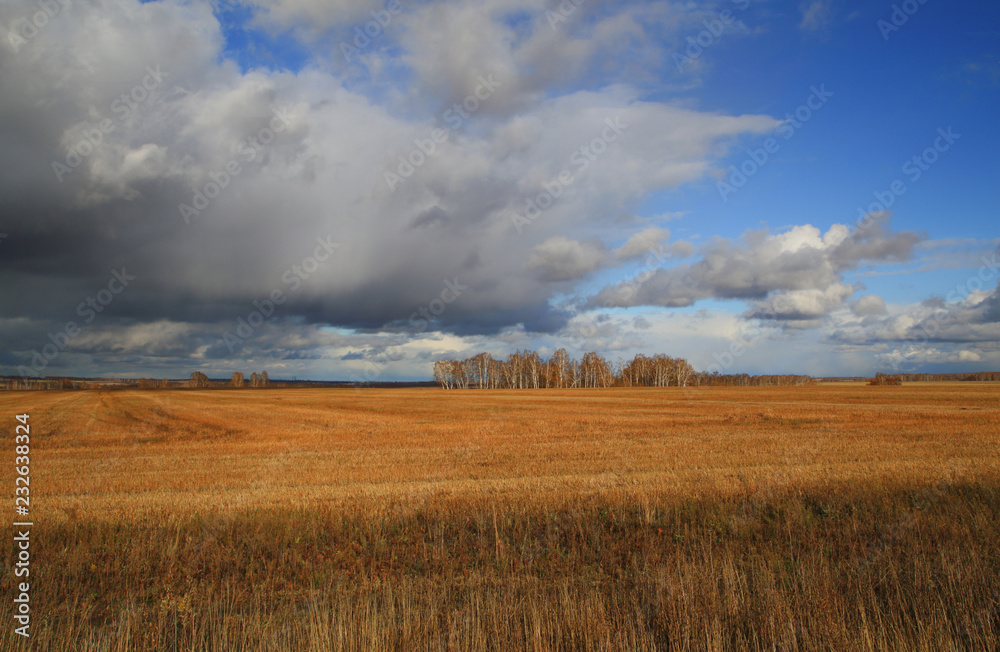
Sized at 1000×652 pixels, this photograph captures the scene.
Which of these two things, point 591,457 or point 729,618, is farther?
point 591,457

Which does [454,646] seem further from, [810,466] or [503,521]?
[810,466]

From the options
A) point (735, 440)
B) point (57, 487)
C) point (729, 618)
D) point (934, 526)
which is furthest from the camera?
point (735, 440)

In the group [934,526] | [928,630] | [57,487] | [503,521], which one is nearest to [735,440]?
[934,526]

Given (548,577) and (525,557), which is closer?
(548,577)

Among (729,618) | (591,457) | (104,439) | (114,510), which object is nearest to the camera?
(729,618)

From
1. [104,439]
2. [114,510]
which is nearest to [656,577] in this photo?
[114,510]

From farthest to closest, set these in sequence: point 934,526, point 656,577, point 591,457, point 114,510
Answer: point 591,457
point 114,510
point 934,526
point 656,577

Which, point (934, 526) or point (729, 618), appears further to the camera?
point (934, 526)

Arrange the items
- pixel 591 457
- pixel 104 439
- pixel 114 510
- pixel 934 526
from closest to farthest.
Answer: pixel 934 526 < pixel 114 510 < pixel 591 457 < pixel 104 439

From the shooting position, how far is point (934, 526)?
31.0ft

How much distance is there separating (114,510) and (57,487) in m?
6.49

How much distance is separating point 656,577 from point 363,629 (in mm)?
4273

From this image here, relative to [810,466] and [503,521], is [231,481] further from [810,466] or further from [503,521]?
[810,466]

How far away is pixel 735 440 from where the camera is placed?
26.1 meters
